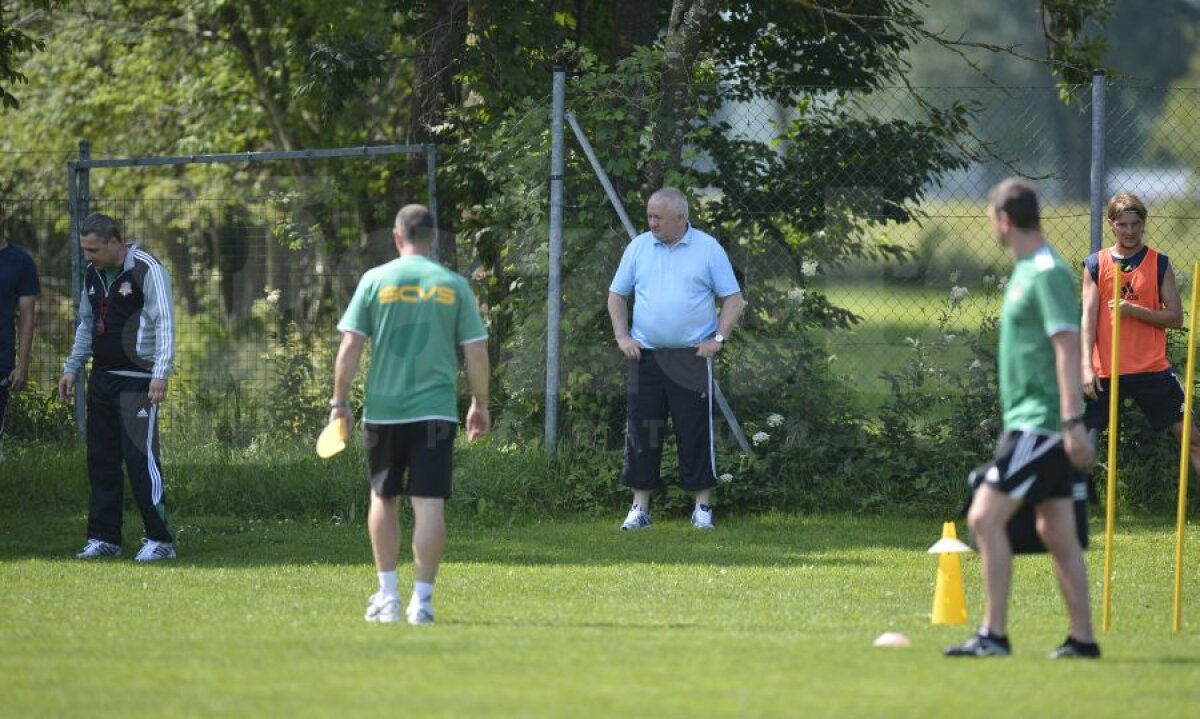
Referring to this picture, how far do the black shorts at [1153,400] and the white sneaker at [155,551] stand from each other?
17.5 ft

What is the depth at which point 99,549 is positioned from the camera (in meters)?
9.51

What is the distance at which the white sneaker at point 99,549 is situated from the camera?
373 inches

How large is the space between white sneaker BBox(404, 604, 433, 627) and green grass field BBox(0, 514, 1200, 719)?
13 centimetres

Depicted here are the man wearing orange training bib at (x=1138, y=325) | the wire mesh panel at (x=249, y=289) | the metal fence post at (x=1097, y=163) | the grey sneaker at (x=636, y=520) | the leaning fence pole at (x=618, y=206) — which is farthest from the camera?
the wire mesh panel at (x=249, y=289)

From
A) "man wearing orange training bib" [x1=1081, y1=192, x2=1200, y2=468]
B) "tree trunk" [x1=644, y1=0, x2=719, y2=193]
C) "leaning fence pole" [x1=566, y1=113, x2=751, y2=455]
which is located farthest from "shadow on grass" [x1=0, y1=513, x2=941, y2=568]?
"tree trunk" [x1=644, y1=0, x2=719, y2=193]

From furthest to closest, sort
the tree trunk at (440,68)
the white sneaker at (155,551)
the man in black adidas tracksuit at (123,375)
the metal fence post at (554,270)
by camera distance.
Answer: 1. the tree trunk at (440,68)
2. the metal fence post at (554,270)
3. the white sneaker at (155,551)
4. the man in black adidas tracksuit at (123,375)

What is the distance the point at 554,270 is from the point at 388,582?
14.6ft

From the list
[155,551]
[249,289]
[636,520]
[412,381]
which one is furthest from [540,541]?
[249,289]

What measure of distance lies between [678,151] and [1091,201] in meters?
2.76

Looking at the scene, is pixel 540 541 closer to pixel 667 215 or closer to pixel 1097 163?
pixel 667 215

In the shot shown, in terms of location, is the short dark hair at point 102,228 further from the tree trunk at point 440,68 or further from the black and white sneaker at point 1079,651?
the black and white sneaker at point 1079,651

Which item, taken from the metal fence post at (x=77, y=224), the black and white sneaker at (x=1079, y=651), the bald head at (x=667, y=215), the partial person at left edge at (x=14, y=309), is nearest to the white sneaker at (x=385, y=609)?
the black and white sneaker at (x=1079, y=651)

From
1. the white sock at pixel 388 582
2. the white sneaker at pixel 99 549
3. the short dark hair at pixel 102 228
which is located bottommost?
the white sneaker at pixel 99 549

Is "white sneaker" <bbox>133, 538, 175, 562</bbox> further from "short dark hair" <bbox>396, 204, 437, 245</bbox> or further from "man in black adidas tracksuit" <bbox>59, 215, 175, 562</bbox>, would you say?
"short dark hair" <bbox>396, 204, 437, 245</bbox>
